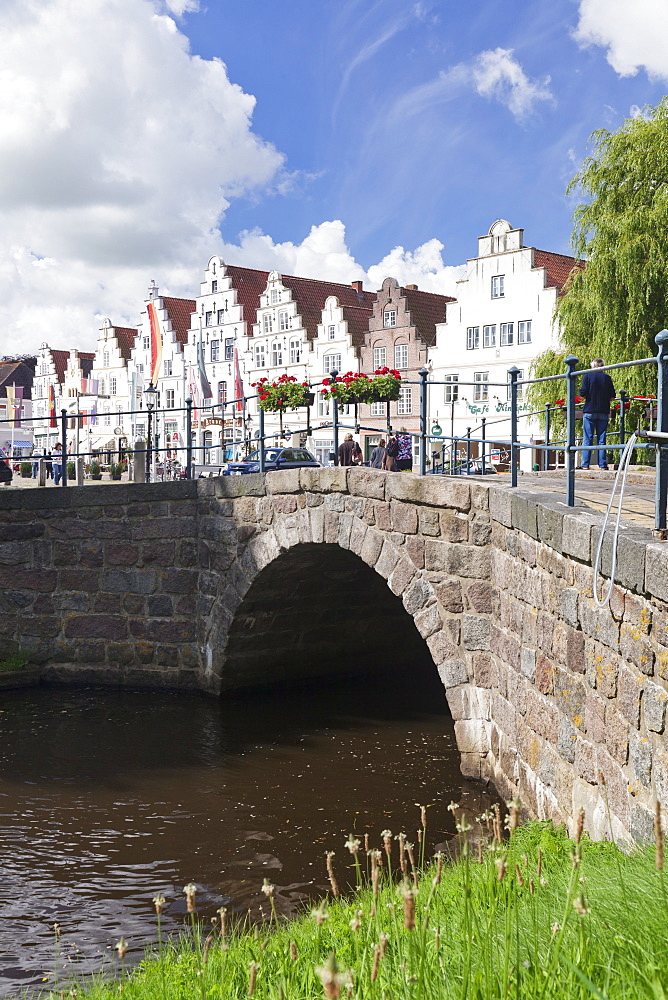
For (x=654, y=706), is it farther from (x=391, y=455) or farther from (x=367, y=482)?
(x=391, y=455)

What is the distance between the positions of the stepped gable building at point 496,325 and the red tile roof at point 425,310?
10.4ft

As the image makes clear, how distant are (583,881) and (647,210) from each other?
15.9 metres

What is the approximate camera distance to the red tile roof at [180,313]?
5816cm

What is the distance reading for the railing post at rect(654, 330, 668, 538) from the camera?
4344 mm

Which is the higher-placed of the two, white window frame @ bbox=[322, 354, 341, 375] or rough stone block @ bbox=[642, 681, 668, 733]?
white window frame @ bbox=[322, 354, 341, 375]

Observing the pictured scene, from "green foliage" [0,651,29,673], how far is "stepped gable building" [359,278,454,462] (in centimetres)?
2985

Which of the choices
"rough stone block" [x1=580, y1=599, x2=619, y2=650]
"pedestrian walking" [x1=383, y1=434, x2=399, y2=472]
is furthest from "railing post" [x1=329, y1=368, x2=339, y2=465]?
"pedestrian walking" [x1=383, y1=434, x2=399, y2=472]

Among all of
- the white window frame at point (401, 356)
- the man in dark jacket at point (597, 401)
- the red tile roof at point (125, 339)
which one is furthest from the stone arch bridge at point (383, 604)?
the red tile roof at point (125, 339)

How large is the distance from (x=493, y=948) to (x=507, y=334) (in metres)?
36.0

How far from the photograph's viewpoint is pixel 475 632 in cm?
843

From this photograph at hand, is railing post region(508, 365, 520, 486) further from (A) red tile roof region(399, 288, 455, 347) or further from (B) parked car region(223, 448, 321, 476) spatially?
(A) red tile roof region(399, 288, 455, 347)

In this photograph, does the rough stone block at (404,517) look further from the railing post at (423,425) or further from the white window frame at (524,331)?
the white window frame at (524,331)

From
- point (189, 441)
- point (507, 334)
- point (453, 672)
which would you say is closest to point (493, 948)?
point (453, 672)

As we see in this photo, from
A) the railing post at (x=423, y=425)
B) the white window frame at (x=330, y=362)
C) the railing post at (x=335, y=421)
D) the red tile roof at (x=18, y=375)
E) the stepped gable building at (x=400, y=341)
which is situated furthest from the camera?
the red tile roof at (x=18, y=375)
